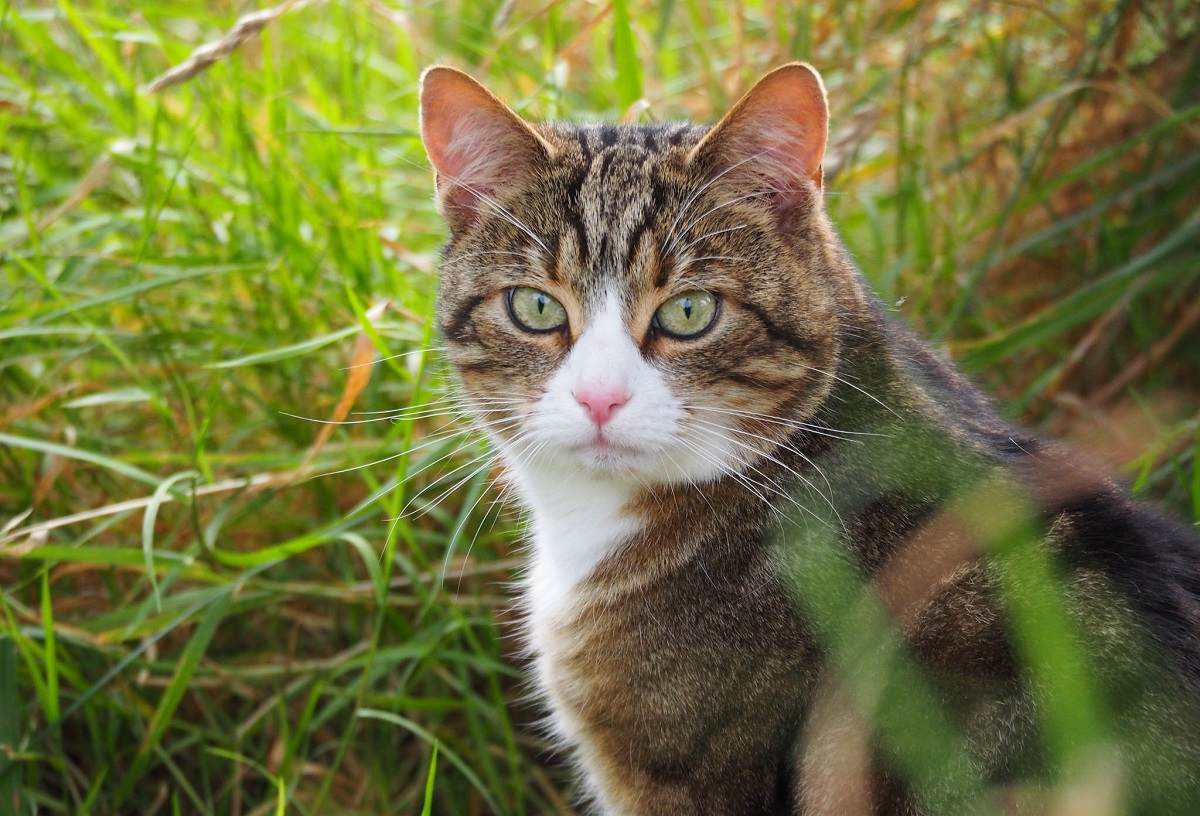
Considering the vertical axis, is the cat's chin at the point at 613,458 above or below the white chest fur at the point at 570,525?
above

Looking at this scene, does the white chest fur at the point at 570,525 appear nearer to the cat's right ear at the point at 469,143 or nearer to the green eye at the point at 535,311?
the green eye at the point at 535,311

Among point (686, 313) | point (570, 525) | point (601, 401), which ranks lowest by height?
point (570, 525)

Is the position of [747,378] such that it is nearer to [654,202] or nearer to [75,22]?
[654,202]

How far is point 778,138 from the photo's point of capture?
191 centimetres

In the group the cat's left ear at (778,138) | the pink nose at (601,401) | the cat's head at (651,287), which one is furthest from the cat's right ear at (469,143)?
the pink nose at (601,401)

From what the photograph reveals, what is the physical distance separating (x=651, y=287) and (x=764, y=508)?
42cm

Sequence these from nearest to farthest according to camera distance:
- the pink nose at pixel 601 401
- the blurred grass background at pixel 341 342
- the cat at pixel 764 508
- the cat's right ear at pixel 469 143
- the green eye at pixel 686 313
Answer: the cat at pixel 764 508
the pink nose at pixel 601 401
the green eye at pixel 686 313
the cat's right ear at pixel 469 143
the blurred grass background at pixel 341 342

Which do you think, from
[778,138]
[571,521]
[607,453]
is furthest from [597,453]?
[778,138]

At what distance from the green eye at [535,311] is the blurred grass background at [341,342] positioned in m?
0.30

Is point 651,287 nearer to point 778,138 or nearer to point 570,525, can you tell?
point 778,138

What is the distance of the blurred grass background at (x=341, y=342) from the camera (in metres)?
2.41

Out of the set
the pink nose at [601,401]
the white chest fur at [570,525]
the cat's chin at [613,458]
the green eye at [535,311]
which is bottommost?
the white chest fur at [570,525]

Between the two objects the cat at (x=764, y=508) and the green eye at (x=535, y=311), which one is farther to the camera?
the green eye at (x=535, y=311)

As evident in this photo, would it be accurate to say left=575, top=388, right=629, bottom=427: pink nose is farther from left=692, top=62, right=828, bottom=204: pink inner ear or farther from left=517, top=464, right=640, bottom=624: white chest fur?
left=692, top=62, right=828, bottom=204: pink inner ear
